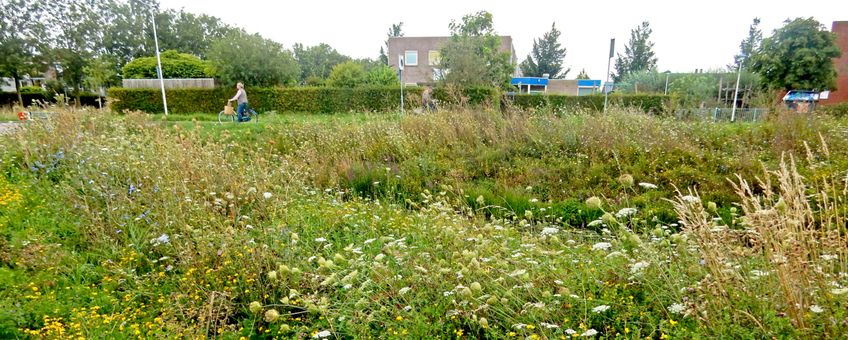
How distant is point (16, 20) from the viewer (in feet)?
88.0

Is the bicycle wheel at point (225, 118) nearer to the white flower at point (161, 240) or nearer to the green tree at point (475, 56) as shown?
the green tree at point (475, 56)

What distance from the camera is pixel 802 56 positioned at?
781 inches

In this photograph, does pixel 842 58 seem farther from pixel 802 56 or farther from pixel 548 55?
pixel 548 55

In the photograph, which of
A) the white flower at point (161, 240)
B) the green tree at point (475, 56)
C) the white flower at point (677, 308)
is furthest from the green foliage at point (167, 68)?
the white flower at point (677, 308)

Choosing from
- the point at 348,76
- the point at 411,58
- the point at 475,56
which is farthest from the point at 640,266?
the point at 411,58

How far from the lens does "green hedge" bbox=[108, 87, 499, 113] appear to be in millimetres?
18484

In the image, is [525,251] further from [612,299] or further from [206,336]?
[206,336]

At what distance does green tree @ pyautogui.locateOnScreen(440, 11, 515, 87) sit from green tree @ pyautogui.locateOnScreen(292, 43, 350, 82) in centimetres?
3524

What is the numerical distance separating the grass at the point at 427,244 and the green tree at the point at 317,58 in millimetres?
51155

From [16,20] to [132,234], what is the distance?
115ft

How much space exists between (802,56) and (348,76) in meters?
23.8

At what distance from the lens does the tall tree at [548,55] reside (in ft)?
193

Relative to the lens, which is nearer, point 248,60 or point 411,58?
point 248,60

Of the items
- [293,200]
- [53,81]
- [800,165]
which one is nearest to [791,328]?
[293,200]
